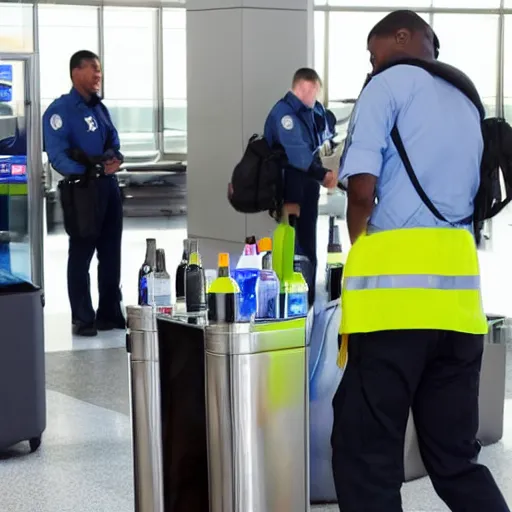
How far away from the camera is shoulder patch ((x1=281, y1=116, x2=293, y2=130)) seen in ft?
24.4

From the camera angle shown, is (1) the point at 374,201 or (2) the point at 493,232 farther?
(2) the point at 493,232

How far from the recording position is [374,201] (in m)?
3.16

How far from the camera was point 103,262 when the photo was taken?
7652 millimetres

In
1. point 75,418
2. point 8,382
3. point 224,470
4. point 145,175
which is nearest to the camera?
point 224,470

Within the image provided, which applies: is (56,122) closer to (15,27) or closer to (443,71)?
(15,27)

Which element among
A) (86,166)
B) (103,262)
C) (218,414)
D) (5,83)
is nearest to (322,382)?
(218,414)

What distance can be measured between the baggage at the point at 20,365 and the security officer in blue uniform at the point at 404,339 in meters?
1.76

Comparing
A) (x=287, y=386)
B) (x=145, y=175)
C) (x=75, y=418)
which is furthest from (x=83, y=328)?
(x=145, y=175)

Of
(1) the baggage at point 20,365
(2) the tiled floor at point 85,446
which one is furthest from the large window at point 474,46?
(1) the baggage at point 20,365

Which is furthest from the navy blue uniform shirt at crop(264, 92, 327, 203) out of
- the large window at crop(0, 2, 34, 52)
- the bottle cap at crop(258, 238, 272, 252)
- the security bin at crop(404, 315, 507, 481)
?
the bottle cap at crop(258, 238, 272, 252)

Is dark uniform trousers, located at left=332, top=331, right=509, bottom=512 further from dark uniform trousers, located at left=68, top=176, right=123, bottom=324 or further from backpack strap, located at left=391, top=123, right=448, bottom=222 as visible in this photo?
dark uniform trousers, located at left=68, top=176, right=123, bottom=324

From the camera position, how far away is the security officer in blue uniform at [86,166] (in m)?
7.27

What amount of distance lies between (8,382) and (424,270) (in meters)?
2.03

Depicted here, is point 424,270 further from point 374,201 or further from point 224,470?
point 224,470
